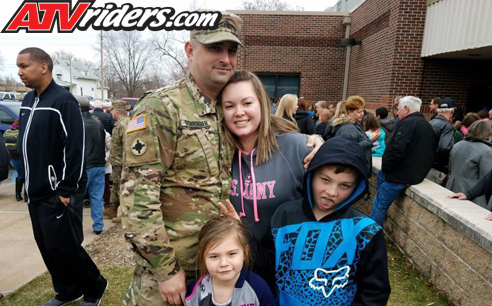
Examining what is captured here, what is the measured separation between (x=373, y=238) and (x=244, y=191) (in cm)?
68

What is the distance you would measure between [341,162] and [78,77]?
2792 inches

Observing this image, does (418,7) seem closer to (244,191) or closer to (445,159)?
(445,159)

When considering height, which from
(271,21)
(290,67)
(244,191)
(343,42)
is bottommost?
(244,191)

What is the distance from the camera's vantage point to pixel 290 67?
12.3 m

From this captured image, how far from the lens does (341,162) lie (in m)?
1.50

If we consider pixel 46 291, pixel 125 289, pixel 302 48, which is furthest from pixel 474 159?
pixel 302 48

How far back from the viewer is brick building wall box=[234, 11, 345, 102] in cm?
1202

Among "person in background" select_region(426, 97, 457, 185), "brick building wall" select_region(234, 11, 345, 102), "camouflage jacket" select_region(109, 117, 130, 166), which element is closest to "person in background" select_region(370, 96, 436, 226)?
"person in background" select_region(426, 97, 457, 185)

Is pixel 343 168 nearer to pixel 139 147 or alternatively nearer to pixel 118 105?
pixel 139 147

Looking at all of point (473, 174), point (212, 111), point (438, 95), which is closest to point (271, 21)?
point (438, 95)

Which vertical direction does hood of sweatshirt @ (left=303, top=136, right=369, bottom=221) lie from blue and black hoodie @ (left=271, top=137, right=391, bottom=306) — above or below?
above

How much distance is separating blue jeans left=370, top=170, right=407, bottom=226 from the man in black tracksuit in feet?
11.7

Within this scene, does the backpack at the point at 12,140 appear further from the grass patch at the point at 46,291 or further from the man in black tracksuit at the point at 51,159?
the man in black tracksuit at the point at 51,159

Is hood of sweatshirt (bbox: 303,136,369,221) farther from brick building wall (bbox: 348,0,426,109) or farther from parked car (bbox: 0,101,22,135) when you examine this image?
parked car (bbox: 0,101,22,135)
